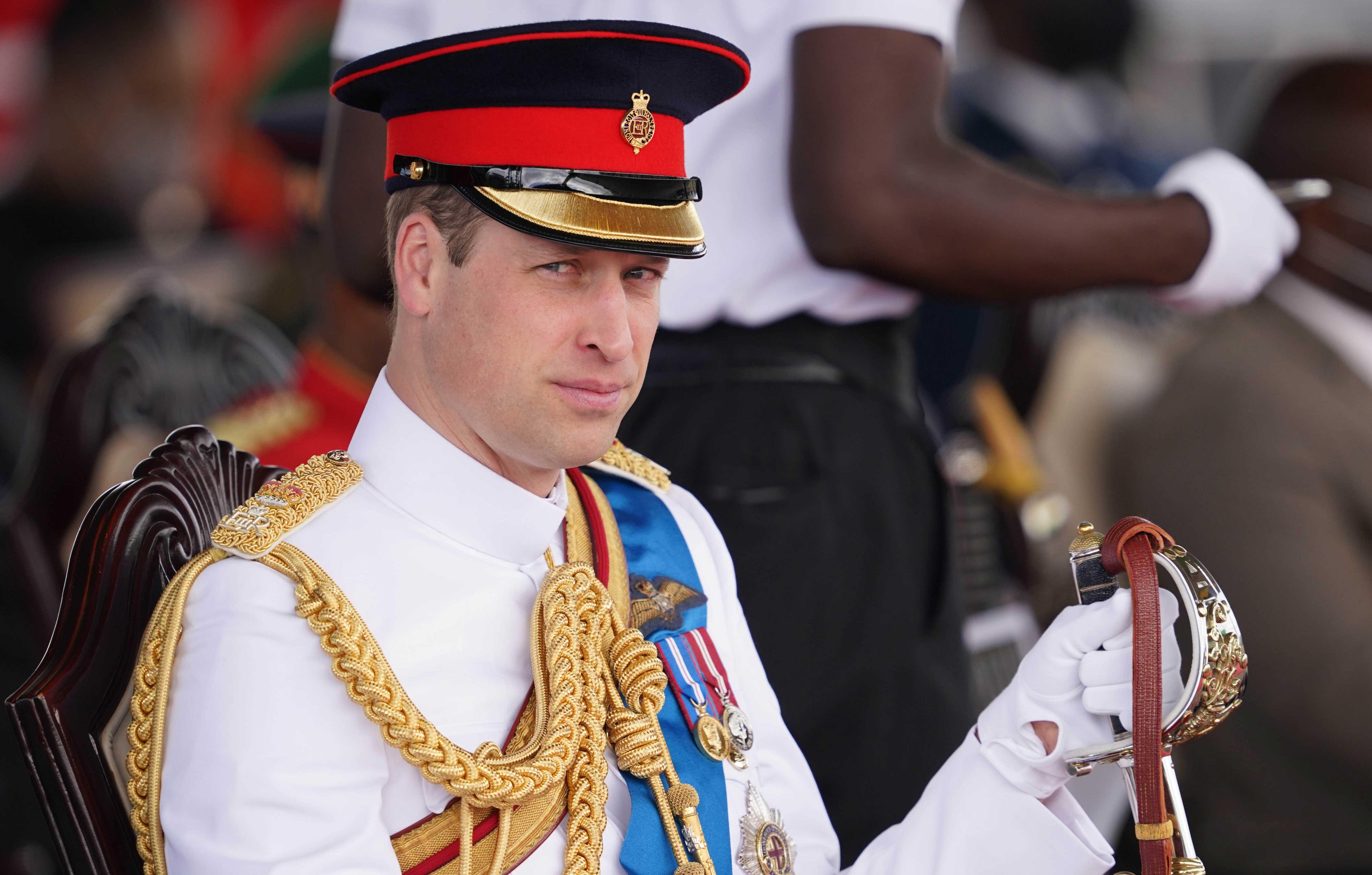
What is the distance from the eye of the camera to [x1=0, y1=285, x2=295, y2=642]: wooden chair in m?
2.24

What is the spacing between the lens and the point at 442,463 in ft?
4.39

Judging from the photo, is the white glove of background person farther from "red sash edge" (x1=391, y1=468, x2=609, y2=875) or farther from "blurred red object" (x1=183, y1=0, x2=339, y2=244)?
"blurred red object" (x1=183, y1=0, x2=339, y2=244)

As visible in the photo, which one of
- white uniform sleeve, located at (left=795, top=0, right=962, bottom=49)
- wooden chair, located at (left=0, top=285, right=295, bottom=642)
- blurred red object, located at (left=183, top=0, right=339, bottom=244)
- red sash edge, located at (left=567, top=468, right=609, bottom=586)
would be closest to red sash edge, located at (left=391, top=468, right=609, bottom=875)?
red sash edge, located at (left=567, top=468, right=609, bottom=586)

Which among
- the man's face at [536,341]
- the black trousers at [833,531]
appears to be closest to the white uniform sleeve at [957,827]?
the black trousers at [833,531]

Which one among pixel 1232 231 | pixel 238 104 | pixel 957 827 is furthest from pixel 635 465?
pixel 238 104

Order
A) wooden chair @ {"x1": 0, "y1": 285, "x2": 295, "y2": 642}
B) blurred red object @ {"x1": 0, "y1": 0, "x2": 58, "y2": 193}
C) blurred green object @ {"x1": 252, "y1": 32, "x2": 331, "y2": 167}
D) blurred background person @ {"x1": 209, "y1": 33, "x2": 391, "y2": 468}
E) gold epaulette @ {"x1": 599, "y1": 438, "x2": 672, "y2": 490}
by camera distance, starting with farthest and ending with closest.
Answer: blurred red object @ {"x1": 0, "y1": 0, "x2": 58, "y2": 193}, blurred green object @ {"x1": 252, "y1": 32, "x2": 331, "y2": 167}, blurred background person @ {"x1": 209, "y1": 33, "x2": 391, "y2": 468}, wooden chair @ {"x1": 0, "y1": 285, "x2": 295, "y2": 642}, gold epaulette @ {"x1": 599, "y1": 438, "x2": 672, "y2": 490}

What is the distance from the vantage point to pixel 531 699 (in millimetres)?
1323

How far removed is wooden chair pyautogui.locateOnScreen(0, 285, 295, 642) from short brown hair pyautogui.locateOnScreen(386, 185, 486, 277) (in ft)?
3.80

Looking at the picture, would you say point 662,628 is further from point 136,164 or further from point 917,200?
point 136,164

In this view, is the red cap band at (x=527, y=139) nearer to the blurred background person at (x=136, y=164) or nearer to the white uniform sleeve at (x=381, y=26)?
the white uniform sleeve at (x=381, y=26)

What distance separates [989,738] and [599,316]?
497 millimetres

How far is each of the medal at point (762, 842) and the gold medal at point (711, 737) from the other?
50 mm

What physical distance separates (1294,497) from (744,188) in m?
1.47

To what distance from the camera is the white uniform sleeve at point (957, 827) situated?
134 centimetres
